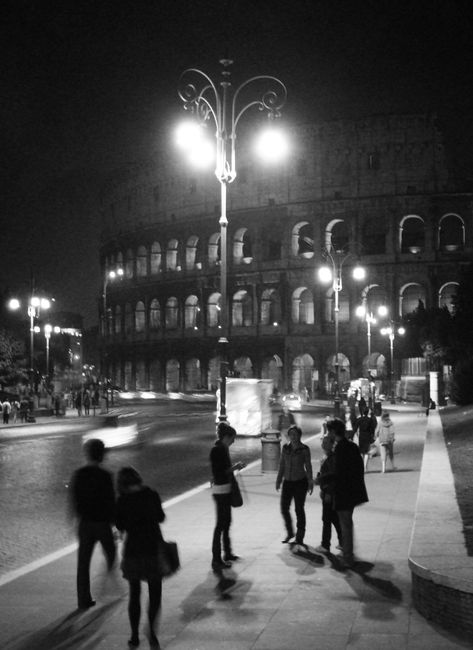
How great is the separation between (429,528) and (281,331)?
6714 cm

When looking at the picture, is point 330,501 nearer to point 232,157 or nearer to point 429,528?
point 429,528

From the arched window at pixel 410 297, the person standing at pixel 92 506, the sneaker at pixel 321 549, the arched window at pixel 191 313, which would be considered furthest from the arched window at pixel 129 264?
the person standing at pixel 92 506

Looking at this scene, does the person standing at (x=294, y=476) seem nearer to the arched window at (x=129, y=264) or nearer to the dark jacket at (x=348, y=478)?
the dark jacket at (x=348, y=478)

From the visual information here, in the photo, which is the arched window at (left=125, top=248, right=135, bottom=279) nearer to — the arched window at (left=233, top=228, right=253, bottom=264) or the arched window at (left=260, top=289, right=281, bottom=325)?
the arched window at (left=233, top=228, right=253, bottom=264)

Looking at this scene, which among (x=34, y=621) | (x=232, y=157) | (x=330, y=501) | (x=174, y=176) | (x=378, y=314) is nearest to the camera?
(x=34, y=621)

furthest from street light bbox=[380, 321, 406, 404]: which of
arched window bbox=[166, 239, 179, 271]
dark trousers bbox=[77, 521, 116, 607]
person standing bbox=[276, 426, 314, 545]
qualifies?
dark trousers bbox=[77, 521, 116, 607]

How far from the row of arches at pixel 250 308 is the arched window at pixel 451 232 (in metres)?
3.93

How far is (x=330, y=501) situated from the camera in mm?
9742

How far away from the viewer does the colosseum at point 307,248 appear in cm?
7206

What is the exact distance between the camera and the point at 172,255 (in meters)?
84.8

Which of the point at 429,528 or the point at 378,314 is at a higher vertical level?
the point at 378,314

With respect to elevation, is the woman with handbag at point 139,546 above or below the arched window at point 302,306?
below

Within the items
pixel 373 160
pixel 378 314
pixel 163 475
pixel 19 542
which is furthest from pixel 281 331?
pixel 19 542

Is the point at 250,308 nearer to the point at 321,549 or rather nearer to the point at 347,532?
the point at 321,549
